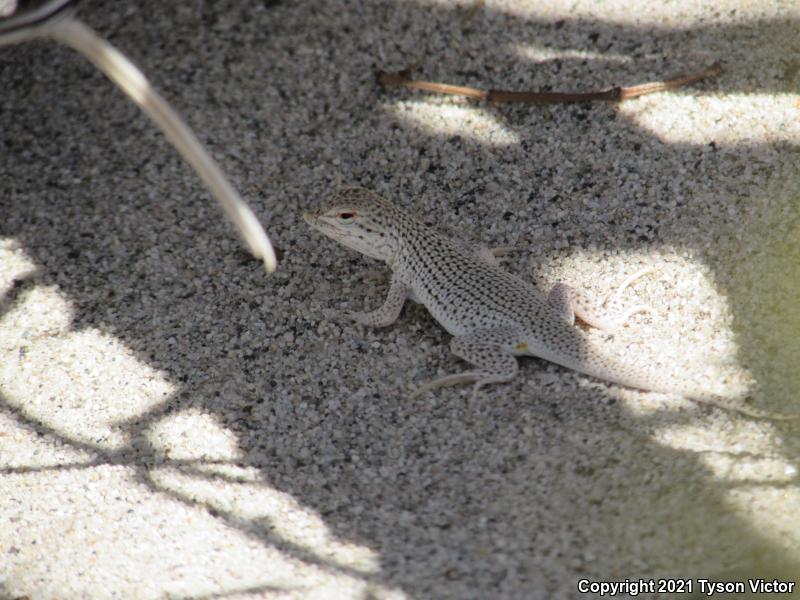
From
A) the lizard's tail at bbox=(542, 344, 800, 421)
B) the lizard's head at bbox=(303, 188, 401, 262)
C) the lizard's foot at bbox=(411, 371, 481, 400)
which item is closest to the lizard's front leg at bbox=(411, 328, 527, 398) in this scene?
the lizard's foot at bbox=(411, 371, 481, 400)

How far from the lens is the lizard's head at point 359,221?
404 cm

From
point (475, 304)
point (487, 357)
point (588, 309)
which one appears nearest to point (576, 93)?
point (588, 309)

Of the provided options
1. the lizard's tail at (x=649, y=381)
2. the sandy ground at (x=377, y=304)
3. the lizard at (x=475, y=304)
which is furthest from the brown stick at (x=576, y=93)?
the lizard's tail at (x=649, y=381)

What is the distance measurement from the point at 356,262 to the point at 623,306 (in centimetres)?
133

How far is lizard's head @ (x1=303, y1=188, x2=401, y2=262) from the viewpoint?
159 inches

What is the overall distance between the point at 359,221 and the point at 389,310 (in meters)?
0.42

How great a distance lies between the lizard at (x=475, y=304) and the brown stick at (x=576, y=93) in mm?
915

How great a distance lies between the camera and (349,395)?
3.64m

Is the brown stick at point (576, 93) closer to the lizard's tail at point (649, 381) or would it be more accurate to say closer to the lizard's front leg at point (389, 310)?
the lizard's front leg at point (389, 310)

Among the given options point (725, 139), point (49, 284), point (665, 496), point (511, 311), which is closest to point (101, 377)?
point (49, 284)

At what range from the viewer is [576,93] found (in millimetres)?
4734

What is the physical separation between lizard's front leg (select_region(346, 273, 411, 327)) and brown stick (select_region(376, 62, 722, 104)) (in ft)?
4.29

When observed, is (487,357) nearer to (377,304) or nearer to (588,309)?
(588,309)

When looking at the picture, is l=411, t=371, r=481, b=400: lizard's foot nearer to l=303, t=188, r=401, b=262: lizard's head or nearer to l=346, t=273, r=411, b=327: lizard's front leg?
l=346, t=273, r=411, b=327: lizard's front leg
